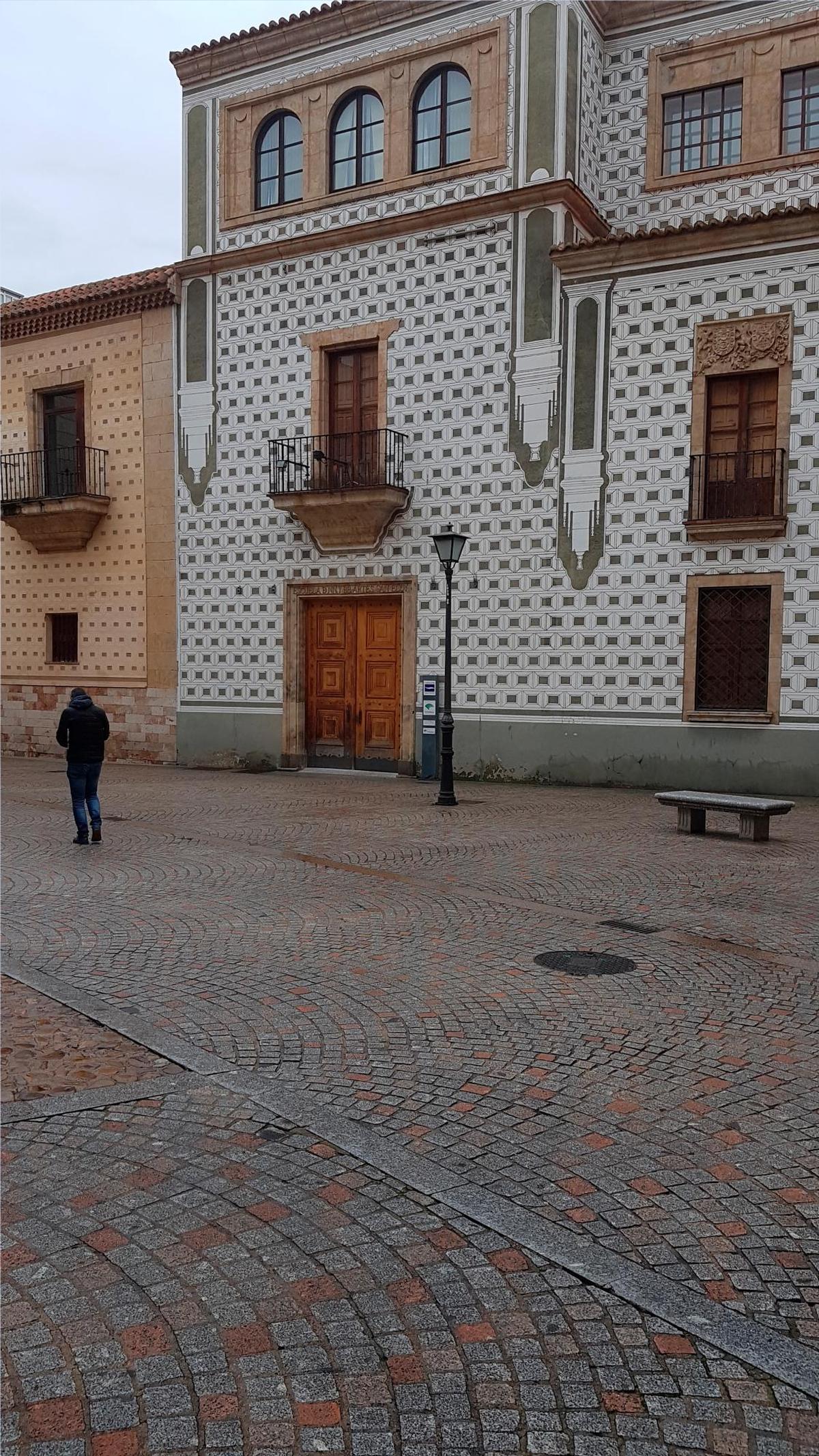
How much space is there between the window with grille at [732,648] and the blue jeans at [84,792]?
9225 millimetres

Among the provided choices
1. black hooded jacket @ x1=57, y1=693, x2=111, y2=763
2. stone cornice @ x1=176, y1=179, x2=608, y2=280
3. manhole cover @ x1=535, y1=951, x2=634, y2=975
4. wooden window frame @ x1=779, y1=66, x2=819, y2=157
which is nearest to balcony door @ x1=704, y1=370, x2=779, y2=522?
stone cornice @ x1=176, y1=179, x2=608, y2=280

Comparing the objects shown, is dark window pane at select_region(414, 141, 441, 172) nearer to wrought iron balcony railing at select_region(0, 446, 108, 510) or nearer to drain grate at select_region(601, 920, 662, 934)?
wrought iron balcony railing at select_region(0, 446, 108, 510)

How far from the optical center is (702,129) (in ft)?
58.3

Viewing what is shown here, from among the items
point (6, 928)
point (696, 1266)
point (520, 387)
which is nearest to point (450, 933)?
point (6, 928)

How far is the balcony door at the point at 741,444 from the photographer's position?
52.0 ft

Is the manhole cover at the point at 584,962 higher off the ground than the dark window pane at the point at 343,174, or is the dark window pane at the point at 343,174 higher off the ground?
the dark window pane at the point at 343,174

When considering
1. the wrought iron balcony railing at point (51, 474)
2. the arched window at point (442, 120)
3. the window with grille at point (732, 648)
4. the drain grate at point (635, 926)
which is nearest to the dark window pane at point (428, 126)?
the arched window at point (442, 120)

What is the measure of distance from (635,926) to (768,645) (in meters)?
9.60

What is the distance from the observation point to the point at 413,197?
719 inches

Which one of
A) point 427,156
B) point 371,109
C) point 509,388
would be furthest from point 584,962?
point 371,109

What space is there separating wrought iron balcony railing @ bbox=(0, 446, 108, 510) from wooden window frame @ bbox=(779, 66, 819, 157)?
13356 mm

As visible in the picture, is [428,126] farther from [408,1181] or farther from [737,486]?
[408,1181]

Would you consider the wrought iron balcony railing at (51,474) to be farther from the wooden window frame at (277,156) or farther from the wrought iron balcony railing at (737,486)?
the wrought iron balcony railing at (737,486)

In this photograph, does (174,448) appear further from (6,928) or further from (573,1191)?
(573,1191)
